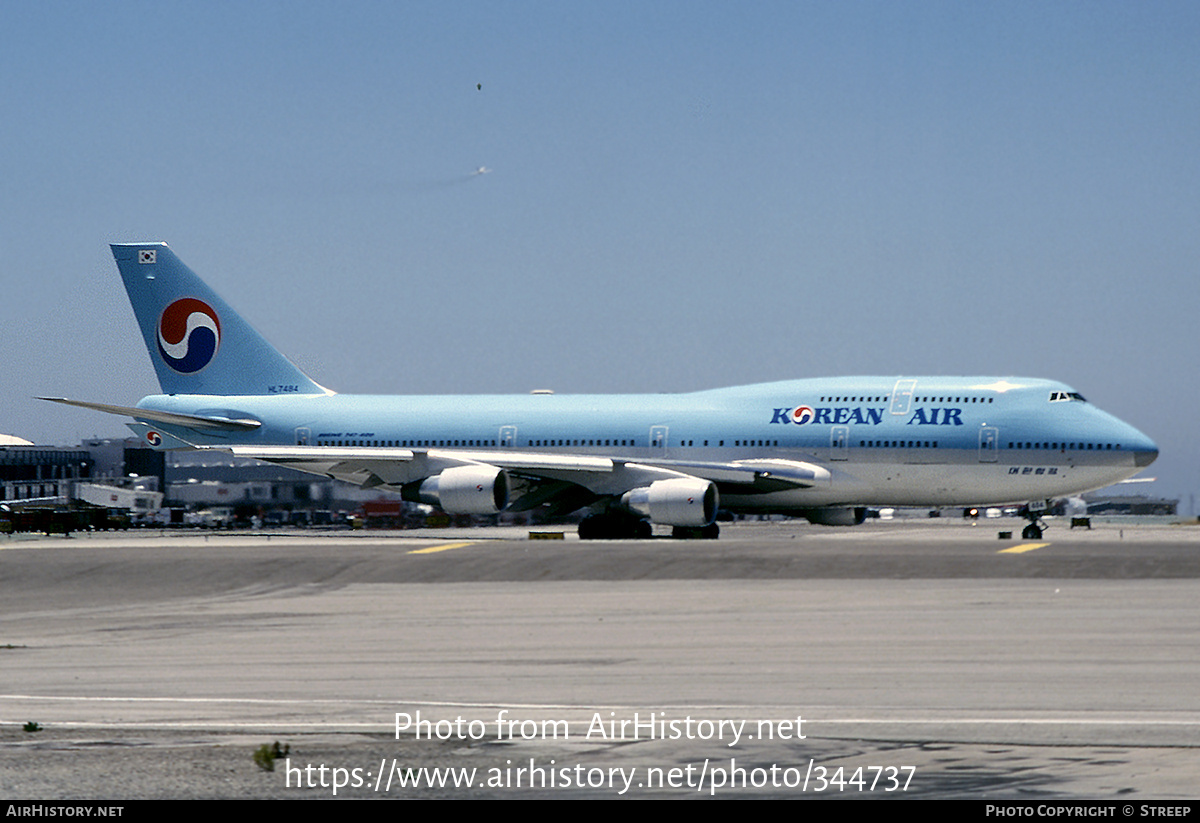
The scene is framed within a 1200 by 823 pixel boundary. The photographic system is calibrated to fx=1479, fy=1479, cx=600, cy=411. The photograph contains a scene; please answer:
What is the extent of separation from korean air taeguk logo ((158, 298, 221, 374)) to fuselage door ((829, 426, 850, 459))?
82.5 ft

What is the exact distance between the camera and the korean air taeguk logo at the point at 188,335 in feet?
192

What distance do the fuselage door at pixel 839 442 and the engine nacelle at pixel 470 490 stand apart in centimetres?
1075

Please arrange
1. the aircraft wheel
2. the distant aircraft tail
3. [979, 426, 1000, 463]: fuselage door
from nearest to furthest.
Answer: [979, 426, 1000, 463]: fuselage door
the aircraft wheel
the distant aircraft tail

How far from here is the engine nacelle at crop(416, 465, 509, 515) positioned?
4841cm

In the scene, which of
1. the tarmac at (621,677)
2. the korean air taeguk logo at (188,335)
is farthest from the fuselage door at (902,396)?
the korean air taeguk logo at (188,335)

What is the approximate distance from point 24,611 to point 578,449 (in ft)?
88.9

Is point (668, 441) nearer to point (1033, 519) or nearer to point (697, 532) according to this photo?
point (697, 532)

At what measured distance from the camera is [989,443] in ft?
153

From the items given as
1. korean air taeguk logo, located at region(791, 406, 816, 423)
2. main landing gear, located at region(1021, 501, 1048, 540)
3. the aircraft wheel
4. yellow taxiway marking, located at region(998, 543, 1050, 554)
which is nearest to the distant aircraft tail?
the aircraft wheel

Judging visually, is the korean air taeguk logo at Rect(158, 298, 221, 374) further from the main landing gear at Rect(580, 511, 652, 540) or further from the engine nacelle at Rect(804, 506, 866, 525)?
the engine nacelle at Rect(804, 506, 866, 525)

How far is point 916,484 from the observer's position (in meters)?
47.9

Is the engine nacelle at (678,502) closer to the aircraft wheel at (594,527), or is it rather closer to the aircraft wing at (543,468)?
the aircraft wing at (543,468)
